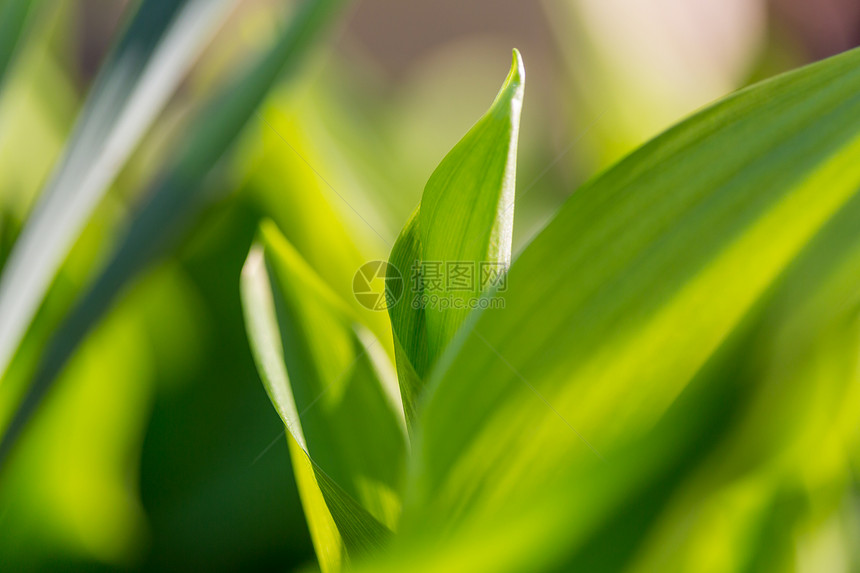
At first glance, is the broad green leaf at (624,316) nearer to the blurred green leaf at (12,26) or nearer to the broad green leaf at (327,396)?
the broad green leaf at (327,396)

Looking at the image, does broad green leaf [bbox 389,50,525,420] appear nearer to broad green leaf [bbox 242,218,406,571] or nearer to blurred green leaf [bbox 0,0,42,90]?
Result: broad green leaf [bbox 242,218,406,571]

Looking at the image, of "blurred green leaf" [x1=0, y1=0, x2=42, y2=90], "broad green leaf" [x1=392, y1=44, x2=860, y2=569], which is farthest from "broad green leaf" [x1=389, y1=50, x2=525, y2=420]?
"blurred green leaf" [x1=0, y1=0, x2=42, y2=90]

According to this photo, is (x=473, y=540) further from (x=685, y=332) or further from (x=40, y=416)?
(x=40, y=416)

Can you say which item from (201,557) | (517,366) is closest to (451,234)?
(517,366)

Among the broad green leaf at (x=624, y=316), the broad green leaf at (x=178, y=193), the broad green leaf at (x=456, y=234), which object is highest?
the broad green leaf at (x=178, y=193)

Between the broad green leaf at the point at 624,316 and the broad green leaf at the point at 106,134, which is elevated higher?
the broad green leaf at the point at 106,134

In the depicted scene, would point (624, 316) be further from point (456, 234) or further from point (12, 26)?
point (12, 26)

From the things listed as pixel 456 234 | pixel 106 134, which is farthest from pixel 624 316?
pixel 106 134

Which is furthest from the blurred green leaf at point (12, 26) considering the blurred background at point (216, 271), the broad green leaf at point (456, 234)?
the broad green leaf at point (456, 234)
